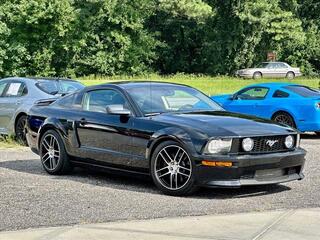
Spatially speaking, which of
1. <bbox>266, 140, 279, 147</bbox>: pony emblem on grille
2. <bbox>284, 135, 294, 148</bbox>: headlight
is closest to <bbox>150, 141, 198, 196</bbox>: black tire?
<bbox>266, 140, 279, 147</bbox>: pony emblem on grille

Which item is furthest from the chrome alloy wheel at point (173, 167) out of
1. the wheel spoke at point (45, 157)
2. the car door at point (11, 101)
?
the car door at point (11, 101)

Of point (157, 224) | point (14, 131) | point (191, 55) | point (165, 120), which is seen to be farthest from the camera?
point (191, 55)

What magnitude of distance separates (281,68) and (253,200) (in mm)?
44948

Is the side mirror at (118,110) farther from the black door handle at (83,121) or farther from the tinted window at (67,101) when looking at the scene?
the tinted window at (67,101)

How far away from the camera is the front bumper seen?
7.39 metres

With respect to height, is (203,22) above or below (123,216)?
above

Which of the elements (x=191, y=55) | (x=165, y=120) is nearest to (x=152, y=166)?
(x=165, y=120)

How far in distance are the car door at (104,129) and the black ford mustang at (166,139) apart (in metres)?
0.01

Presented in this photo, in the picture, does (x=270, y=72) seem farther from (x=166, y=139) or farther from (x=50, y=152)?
(x=166, y=139)

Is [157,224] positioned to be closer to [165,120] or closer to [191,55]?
[165,120]

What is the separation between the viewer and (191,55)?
6175 centimetres

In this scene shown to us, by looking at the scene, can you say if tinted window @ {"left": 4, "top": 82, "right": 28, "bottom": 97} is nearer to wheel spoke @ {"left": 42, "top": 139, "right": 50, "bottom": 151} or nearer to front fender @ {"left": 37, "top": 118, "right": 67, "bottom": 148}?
front fender @ {"left": 37, "top": 118, "right": 67, "bottom": 148}

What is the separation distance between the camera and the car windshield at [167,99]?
334 inches

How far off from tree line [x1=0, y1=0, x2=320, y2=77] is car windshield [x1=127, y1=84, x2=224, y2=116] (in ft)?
120
